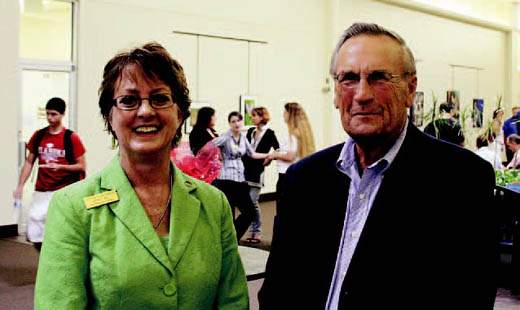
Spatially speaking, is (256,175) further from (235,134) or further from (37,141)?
(37,141)

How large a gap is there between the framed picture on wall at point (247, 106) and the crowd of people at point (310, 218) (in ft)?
32.5

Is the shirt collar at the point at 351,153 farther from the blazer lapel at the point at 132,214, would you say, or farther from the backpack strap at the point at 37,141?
the backpack strap at the point at 37,141

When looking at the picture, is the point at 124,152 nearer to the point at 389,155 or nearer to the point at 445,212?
the point at 389,155

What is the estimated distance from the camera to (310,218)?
6.27ft

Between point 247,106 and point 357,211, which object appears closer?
point 357,211

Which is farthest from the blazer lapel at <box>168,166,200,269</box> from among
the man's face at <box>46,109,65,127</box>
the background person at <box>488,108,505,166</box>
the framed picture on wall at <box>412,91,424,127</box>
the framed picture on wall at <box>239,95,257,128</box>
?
the framed picture on wall at <box>412,91,424,127</box>

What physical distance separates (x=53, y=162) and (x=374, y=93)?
16.8ft

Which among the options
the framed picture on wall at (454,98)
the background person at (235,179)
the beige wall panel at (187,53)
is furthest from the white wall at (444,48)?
the background person at (235,179)

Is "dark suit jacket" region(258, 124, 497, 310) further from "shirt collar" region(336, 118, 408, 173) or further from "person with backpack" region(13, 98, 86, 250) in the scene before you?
"person with backpack" region(13, 98, 86, 250)

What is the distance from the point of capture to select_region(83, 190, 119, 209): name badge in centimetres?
173

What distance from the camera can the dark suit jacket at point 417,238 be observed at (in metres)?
1.71

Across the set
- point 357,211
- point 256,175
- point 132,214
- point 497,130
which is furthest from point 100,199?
point 497,130

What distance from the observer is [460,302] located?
1694mm

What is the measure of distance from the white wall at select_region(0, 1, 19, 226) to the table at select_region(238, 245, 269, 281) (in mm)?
3465
